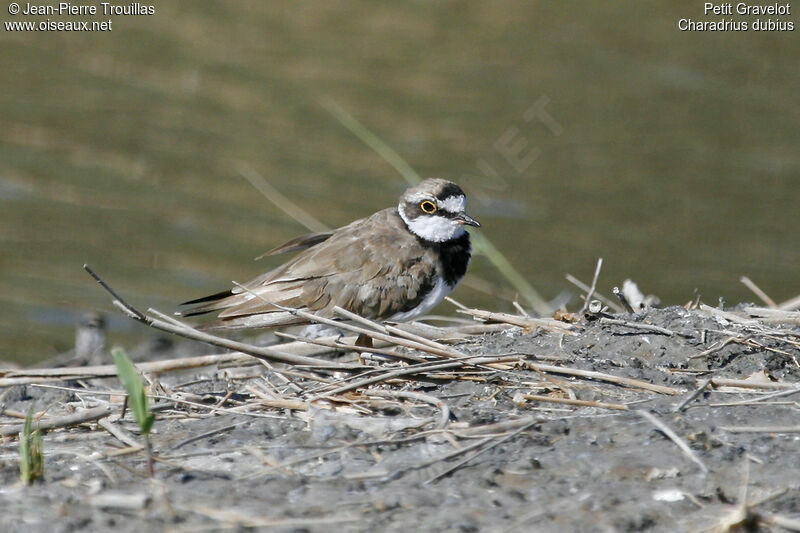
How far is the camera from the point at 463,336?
6.49 meters

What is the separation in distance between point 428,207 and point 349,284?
31.1 inches

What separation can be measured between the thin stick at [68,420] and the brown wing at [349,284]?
2352 millimetres

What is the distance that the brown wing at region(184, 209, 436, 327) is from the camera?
292 inches

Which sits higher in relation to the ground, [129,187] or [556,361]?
[129,187]

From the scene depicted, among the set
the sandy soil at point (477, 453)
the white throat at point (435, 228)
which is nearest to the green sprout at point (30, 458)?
the sandy soil at point (477, 453)

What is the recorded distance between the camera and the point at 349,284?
7418mm

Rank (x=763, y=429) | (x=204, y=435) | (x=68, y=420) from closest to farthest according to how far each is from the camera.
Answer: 1. (x=763, y=429)
2. (x=204, y=435)
3. (x=68, y=420)

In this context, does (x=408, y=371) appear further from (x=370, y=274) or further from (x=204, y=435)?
(x=370, y=274)

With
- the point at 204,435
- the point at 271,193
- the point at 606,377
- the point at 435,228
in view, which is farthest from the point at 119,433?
the point at 271,193

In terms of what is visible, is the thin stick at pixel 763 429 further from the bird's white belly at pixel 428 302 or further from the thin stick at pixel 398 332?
the bird's white belly at pixel 428 302

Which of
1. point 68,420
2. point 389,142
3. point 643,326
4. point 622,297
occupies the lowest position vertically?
point 68,420

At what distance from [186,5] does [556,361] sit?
13128 mm

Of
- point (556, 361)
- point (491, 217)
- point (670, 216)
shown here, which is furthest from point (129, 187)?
point (556, 361)

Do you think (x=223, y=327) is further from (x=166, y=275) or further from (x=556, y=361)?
(x=166, y=275)
